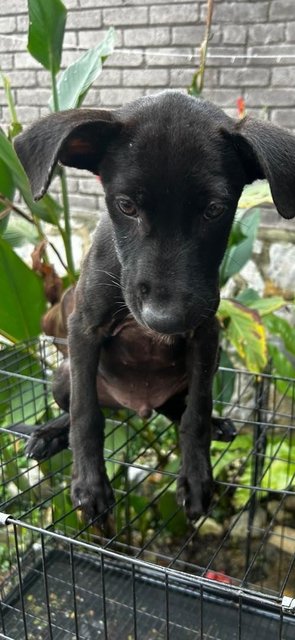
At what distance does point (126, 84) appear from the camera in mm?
3199

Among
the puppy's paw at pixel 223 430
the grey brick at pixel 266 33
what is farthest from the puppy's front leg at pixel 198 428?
the grey brick at pixel 266 33

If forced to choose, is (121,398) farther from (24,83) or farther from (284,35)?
(24,83)

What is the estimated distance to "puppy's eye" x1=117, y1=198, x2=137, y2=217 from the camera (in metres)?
1.11

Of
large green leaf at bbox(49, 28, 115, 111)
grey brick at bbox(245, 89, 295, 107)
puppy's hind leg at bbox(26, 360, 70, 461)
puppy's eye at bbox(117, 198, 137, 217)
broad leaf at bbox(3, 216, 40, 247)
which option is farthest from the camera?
grey brick at bbox(245, 89, 295, 107)

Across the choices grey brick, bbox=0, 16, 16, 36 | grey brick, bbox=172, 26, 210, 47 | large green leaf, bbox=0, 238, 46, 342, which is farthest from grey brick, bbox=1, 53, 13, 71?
large green leaf, bbox=0, 238, 46, 342

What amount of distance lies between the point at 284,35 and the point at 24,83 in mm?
1518

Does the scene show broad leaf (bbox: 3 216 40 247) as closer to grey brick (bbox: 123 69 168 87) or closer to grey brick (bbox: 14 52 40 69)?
grey brick (bbox: 123 69 168 87)

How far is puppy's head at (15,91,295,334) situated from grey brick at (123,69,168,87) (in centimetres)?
210

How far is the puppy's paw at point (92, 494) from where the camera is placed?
1.28 meters

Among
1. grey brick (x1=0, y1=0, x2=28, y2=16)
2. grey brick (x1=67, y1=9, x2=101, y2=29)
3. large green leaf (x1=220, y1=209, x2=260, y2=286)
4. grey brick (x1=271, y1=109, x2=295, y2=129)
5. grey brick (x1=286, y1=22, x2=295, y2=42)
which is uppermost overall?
grey brick (x1=0, y1=0, x2=28, y2=16)

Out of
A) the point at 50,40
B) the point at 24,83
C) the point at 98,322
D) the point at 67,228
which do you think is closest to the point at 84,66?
the point at 50,40

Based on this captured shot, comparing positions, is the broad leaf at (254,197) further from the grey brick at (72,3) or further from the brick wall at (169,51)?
the grey brick at (72,3)

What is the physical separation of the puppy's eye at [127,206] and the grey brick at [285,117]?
1980 millimetres

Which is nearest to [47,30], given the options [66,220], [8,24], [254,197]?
[66,220]
